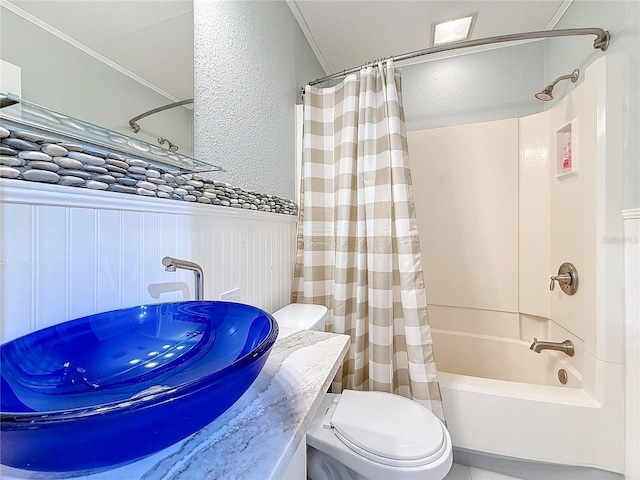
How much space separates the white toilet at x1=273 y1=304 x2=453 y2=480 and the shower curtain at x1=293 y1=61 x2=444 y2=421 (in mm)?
260

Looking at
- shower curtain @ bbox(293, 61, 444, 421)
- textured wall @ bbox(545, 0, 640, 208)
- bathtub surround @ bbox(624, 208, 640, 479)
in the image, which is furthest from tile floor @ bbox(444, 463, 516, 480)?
textured wall @ bbox(545, 0, 640, 208)

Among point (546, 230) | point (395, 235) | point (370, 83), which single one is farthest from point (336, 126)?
point (546, 230)

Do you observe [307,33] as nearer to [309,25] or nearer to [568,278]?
[309,25]

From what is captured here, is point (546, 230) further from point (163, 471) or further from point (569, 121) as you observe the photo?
point (163, 471)

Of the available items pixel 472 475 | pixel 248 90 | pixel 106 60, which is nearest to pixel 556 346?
pixel 472 475

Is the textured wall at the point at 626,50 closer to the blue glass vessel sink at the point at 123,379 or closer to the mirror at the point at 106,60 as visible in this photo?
the blue glass vessel sink at the point at 123,379

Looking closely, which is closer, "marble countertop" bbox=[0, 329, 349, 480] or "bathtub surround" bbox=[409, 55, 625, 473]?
"marble countertop" bbox=[0, 329, 349, 480]

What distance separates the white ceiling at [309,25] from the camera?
0.64m

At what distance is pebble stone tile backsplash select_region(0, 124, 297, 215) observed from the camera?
473 mm

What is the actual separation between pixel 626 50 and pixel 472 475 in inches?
76.8

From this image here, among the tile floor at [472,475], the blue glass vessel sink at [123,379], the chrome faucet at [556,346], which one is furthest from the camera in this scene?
the chrome faucet at [556,346]

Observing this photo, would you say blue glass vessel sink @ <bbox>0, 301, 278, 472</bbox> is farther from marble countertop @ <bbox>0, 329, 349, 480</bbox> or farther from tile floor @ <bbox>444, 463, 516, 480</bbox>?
tile floor @ <bbox>444, 463, 516, 480</bbox>

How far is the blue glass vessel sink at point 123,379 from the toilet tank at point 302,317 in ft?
1.64

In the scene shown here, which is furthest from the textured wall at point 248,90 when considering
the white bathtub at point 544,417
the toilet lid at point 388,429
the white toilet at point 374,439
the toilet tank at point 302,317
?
the white bathtub at point 544,417
